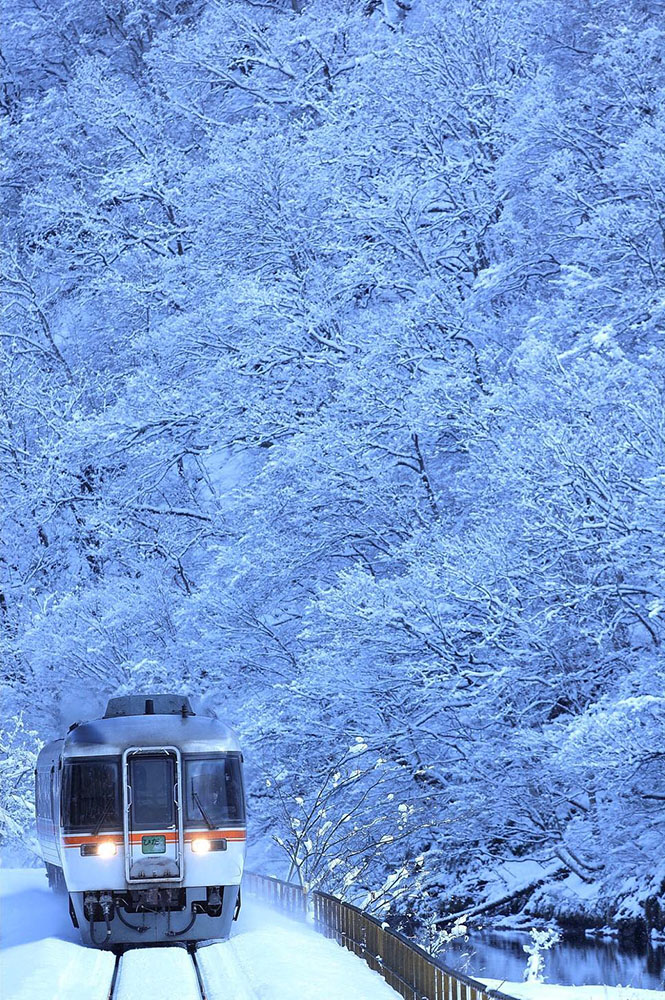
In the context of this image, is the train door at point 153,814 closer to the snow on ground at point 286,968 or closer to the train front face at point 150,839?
the train front face at point 150,839

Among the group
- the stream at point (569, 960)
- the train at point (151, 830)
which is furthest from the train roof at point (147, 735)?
the stream at point (569, 960)

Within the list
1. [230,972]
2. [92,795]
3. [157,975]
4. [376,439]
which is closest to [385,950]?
[230,972]

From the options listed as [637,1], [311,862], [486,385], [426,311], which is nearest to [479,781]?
[311,862]

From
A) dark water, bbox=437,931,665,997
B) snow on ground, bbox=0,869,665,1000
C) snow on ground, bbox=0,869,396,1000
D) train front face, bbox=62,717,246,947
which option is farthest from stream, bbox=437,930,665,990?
train front face, bbox=62,717,246,947

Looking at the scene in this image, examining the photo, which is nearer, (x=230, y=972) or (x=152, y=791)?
(x=230, y=972)

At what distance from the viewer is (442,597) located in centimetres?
1841

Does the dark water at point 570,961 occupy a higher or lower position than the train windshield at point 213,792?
lower

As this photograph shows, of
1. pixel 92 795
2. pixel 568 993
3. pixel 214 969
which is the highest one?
pixel 92 795

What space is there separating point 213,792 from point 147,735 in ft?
3.16

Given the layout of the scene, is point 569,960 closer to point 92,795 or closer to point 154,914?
point 154,914

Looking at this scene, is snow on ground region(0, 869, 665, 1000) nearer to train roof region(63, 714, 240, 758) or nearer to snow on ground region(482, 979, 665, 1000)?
snow on ground region(482, 979, 665, 1000)

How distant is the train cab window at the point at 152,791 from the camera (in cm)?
1466

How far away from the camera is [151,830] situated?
48.0 feet

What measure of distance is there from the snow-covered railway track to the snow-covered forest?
3.60 meters
